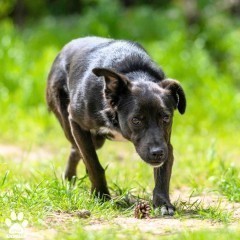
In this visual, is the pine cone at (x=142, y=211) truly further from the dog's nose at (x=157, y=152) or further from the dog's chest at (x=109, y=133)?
the dog's chest at (x=109, y=133)

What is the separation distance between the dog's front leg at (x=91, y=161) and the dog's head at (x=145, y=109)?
63 cm

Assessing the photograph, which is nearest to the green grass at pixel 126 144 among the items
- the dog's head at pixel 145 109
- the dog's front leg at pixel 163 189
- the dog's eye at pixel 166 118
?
the dog's front leg at pixel 163 189

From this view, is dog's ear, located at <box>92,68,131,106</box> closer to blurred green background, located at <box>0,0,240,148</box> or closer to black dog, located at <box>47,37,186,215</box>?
black dog, located at <box>47,37,186,215</box>

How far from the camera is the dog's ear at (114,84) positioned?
5.81 metres

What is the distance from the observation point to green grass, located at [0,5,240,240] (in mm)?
5539

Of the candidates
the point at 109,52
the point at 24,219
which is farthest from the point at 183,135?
the point at 24,219

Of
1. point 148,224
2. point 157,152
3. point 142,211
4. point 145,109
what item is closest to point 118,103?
point 145,109

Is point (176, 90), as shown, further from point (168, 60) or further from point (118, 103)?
point (168, 60)

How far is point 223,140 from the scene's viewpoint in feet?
36.8

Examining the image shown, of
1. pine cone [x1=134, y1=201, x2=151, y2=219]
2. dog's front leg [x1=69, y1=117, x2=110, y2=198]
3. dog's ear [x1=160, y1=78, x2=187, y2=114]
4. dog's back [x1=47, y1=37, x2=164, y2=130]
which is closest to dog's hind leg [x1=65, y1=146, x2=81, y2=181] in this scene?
dog's back [x1=47, y1=37, x2=164, y2=130]

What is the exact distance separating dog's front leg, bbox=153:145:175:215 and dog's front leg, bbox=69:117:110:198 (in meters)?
0.52

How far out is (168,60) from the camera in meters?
13.7

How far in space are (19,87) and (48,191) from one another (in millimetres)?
7314

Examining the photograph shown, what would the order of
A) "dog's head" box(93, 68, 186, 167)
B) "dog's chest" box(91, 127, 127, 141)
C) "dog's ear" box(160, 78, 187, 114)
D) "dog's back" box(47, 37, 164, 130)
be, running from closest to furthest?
"dog's head" box(93, 68, 186, 167), "dog's ear" box(160, 78, 187, 114), "dog's chest" box(91, 127, 127, 141), "dog's back" box(47, 37, 164, 130)
